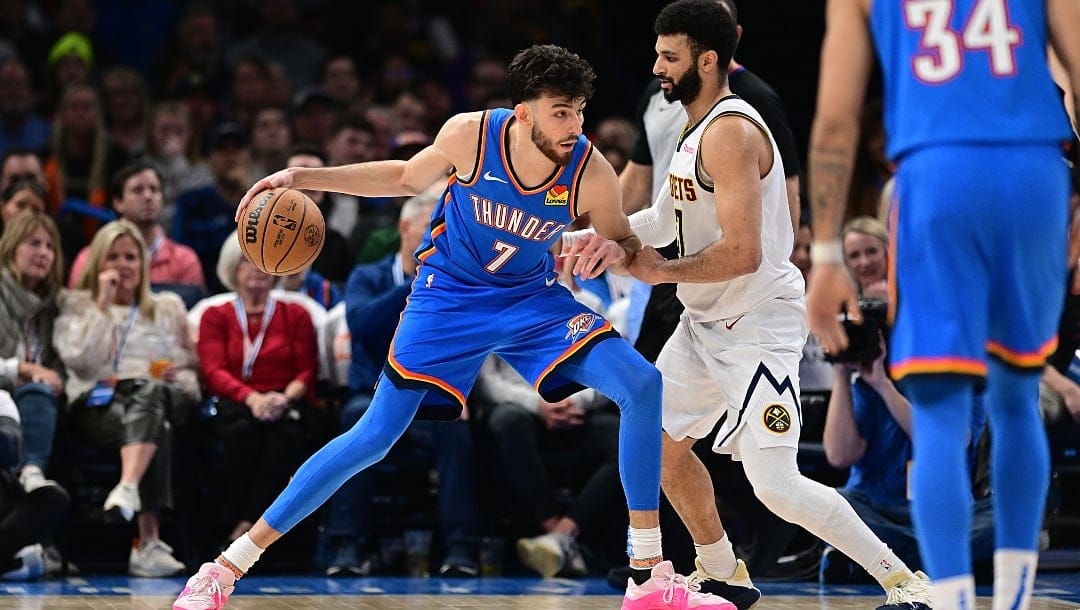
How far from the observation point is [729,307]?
482 cm

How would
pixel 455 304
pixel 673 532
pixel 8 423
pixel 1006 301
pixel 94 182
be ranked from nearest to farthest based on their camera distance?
pixel 1006 301 → pixel 455 304 → pixel 8 423 → pixel 673 532 → pixel 94 182

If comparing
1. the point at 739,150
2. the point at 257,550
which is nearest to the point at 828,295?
the point at 739,150

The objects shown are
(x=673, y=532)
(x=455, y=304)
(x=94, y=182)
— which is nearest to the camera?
(x=455, y=304)

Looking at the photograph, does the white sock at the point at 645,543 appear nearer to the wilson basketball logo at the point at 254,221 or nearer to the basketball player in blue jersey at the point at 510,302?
the basketball player in blue jersey at the point at 510,302

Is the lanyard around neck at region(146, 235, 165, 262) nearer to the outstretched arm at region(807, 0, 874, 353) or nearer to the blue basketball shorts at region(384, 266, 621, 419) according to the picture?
the blue basketball shorts at region(384, 266, 621, 419)

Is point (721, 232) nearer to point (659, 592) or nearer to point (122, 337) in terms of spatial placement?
point (659, 592)

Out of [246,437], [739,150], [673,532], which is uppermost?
[739,150]

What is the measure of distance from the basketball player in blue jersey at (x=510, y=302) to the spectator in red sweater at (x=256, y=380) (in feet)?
6.53

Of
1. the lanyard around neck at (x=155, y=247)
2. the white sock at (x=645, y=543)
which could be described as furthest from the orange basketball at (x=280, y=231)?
the lanyard around neck at (x=155, y=247)

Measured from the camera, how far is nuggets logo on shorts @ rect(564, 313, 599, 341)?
4.85m

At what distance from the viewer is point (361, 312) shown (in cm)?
684

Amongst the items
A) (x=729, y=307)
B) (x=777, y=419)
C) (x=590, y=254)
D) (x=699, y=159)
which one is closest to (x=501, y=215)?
(x=590, y=254)

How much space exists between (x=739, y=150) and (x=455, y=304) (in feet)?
3.67

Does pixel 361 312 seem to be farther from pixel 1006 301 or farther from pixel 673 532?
pixel 1006 301
